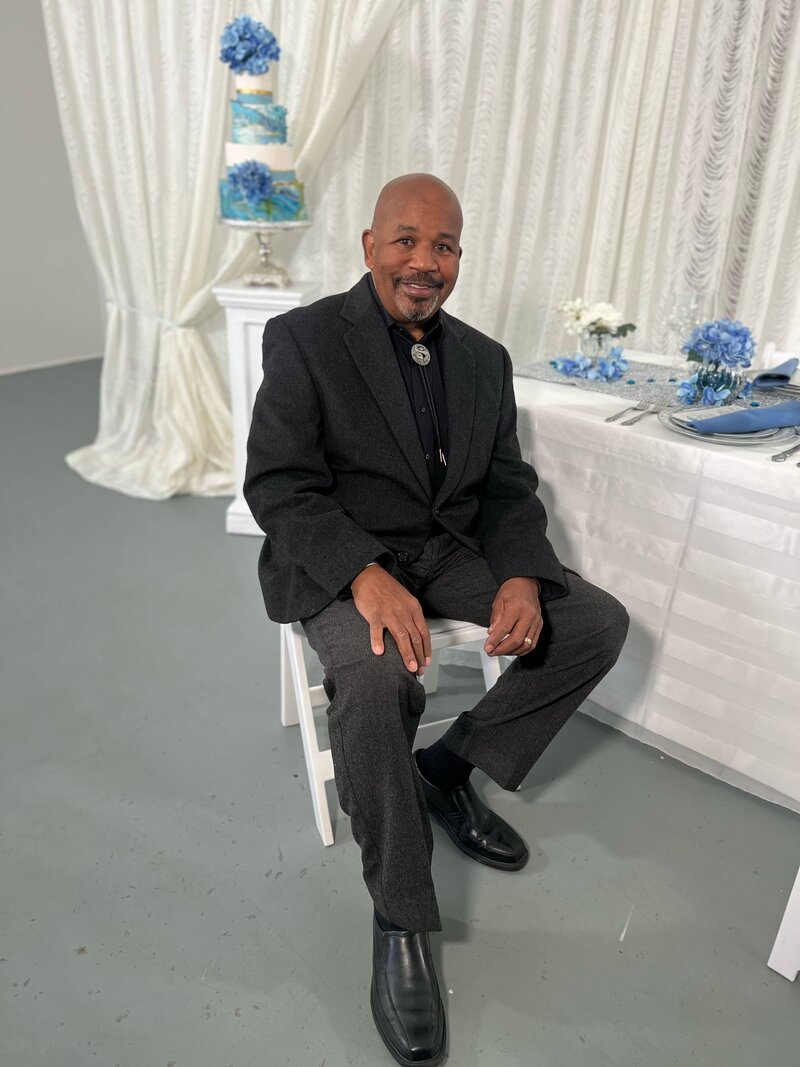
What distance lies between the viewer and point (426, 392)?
170cm

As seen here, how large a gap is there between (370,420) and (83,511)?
2010mm

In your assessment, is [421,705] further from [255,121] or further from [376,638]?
[255,121]

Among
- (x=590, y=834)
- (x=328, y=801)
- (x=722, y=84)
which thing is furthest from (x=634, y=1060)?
(x=722, y=84)

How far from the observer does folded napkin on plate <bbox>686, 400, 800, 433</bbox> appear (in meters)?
1.79

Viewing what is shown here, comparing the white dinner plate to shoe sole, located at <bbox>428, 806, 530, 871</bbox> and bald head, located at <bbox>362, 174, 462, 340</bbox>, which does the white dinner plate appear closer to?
bald head, located at <bbox>362, 174, 462, 340</bbox>

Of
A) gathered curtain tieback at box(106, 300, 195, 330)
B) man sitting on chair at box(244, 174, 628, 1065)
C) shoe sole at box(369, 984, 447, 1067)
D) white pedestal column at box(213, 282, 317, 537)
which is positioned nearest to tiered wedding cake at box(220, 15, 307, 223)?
white pedestal column at box(213, 282, 317, 537)

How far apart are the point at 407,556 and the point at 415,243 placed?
2.09 feet

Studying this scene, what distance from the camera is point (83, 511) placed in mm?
3215

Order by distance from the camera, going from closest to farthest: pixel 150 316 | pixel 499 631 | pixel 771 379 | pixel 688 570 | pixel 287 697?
pixel 499 631 → pixel 688 570 → pixel 287 697 → pixel 771 379 → pixel 150 316

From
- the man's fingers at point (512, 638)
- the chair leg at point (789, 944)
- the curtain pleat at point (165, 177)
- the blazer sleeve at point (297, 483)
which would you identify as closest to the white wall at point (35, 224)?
the curtain pleat at point (165, 177)

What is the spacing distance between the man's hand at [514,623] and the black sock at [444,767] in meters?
0.31

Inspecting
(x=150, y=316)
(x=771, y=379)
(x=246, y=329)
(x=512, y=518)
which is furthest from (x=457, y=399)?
(x=150, y=316)

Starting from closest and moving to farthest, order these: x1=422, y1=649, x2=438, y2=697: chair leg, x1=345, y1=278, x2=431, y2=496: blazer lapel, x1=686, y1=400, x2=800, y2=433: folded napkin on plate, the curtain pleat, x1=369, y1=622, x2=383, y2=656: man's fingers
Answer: x1=369, y1=622, x2=383, y2=656: man's fingers → x1=345, y1=278, x2=431, y2=496: blazer lapel → x1=686, y1=400, x2=800, y2=433: folded napkin on plate → x1=422, y1=649, x2=438, y2=697: chair leg → the curtain pleat

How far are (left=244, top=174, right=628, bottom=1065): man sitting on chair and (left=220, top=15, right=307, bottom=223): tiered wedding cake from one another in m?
1.23
